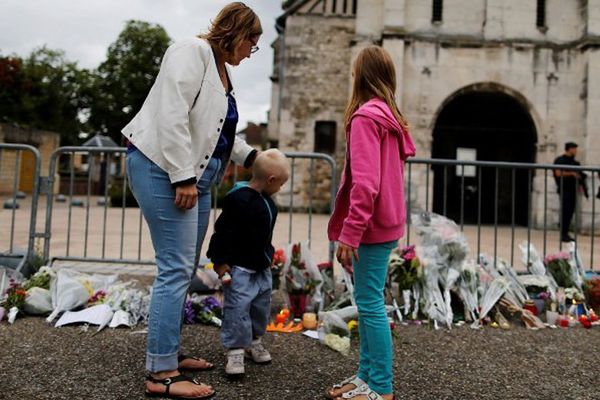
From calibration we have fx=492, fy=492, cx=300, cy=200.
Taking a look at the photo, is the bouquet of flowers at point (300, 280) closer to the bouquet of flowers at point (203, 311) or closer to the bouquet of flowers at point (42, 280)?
the bouquet of flowers at point (203, 311)

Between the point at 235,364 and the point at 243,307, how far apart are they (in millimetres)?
306

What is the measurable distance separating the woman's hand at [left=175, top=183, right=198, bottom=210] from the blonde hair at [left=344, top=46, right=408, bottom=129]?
2.69 feet

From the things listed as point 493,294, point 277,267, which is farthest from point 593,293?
point 277,267

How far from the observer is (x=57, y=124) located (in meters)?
36.6

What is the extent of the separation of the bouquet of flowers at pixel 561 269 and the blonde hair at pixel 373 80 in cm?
306

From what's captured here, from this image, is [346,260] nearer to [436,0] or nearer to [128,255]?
[128,255]

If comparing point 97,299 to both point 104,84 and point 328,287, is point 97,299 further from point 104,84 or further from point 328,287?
point 104,84

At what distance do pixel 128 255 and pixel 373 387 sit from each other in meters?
5.14

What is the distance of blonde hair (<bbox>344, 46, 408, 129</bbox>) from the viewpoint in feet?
7.98

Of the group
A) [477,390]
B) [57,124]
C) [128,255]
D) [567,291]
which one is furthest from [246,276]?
[57,124]

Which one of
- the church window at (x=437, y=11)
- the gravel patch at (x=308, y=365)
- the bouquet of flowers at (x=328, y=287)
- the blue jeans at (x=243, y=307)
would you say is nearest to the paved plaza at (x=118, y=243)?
the bouquet of flowers at (x=328, y=287)

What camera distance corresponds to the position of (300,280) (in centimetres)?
404

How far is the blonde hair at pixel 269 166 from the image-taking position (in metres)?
2.84

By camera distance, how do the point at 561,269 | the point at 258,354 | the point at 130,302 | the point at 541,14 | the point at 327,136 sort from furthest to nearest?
1. the point at 327,136
2. the point at 541,14
3. the point at 561,269
4. the point at 130,302
5. the point at 258,354
